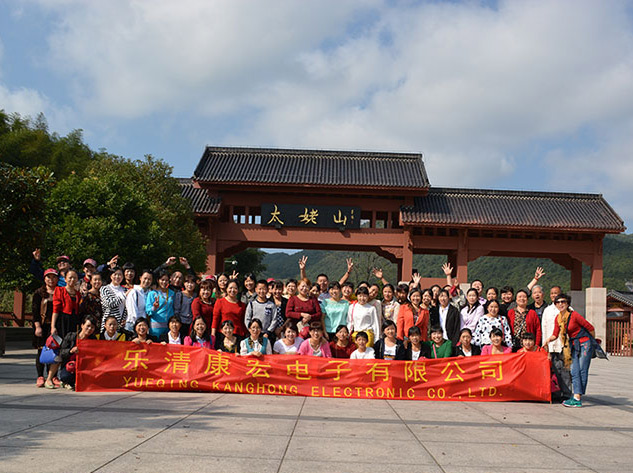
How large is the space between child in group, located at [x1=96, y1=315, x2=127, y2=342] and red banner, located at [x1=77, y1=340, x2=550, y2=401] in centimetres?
30

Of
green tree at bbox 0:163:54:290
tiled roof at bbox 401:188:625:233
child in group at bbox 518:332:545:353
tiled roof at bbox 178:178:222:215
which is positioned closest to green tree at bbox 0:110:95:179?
tiled roof at bbox 178:178:222:215

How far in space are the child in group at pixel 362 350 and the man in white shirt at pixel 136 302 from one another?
309cm

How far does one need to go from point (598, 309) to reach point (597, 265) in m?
1.88

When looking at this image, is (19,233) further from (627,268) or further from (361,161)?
(627,268)

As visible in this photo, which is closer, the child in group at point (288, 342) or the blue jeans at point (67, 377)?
the blue jeans at point (67, 377)

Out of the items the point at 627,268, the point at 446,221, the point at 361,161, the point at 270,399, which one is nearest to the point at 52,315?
the point at 270,399

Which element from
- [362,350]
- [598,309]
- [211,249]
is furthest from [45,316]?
[598,309]

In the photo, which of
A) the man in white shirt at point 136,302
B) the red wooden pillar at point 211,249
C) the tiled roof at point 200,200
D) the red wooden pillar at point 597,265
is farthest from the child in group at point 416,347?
the red wooden pillar at point 597,265

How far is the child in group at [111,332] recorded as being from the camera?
7781 mm

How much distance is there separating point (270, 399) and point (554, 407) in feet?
12.1

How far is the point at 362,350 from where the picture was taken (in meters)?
7.84

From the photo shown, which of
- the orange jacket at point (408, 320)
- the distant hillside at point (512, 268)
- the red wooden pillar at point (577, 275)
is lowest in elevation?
the orange jacket at point (408, 320)

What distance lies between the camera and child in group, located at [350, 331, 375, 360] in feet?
25.6

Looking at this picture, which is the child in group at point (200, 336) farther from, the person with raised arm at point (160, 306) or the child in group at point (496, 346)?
the child in group at point (496, 346)
